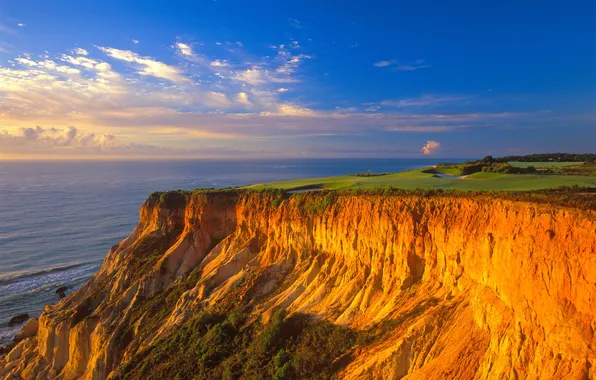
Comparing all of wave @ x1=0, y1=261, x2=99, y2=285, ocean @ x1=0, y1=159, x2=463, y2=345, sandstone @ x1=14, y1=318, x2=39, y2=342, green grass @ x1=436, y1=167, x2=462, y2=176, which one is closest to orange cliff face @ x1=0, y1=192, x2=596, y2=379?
sandstone @ x1=14, y1=318, x2=39, y2=342

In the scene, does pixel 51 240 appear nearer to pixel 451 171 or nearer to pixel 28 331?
pixel 28 331

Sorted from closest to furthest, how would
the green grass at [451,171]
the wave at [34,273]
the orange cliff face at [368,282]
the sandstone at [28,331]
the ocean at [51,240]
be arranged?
the orange cliff face at [368,282] → the sandstone at [28,331] → the green grass at [451,171] → the ocean at [51,240] → the wave at [34,273]

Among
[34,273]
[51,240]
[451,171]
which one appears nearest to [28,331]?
[34,273]

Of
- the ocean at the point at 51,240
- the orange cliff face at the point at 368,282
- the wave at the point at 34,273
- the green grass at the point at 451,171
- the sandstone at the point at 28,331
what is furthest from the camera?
the wave at the point at 34,273

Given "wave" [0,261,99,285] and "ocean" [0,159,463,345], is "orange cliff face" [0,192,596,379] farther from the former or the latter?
"wave" [0,261,99,285]

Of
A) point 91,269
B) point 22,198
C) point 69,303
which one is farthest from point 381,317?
point 22,198

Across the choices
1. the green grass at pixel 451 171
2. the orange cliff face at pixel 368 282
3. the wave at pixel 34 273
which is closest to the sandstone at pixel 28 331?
the orange cliff face at pixel 368 282

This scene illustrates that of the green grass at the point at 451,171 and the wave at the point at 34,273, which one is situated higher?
the green grass at the point at 451,171

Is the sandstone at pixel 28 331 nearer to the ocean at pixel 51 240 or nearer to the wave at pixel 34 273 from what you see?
the ocean at pixel 51 240
